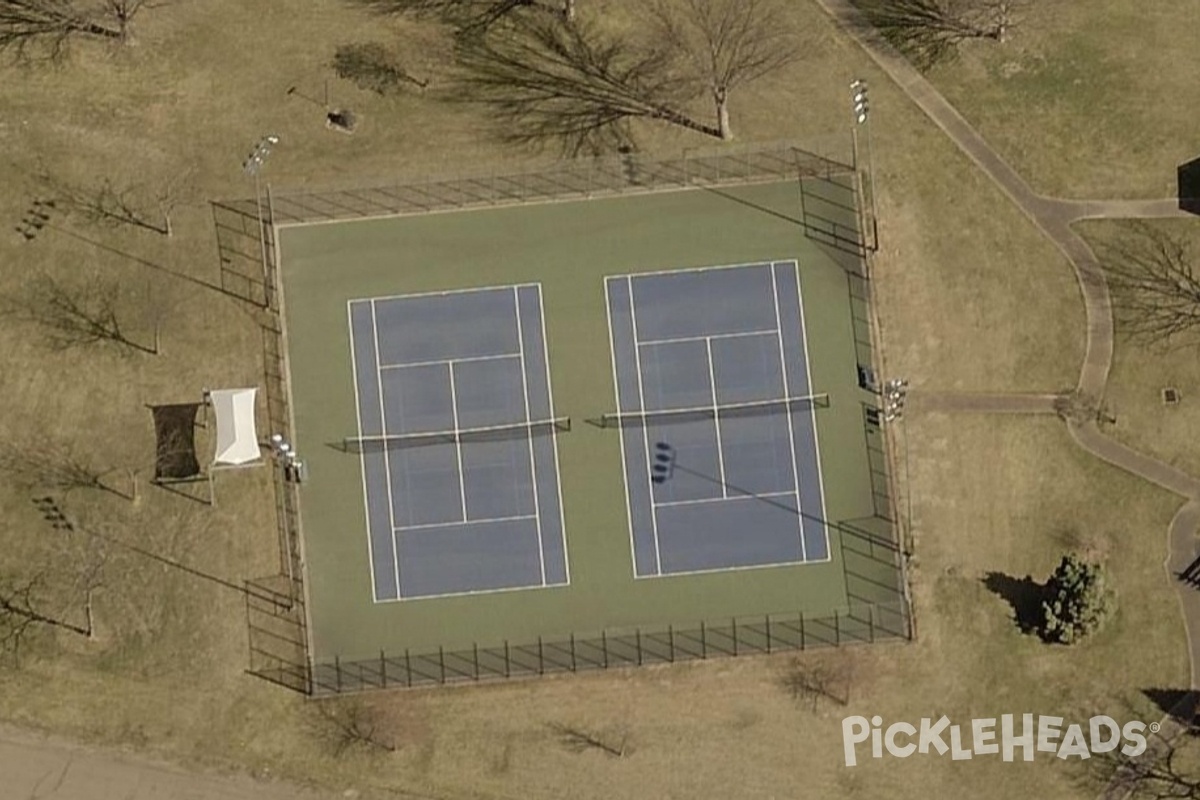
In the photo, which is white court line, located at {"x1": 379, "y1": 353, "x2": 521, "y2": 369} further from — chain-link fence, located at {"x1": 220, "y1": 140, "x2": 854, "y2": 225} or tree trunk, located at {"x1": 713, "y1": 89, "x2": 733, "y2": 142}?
tree trunk, located at {"x1": 713, "y1": 89, "x2": 733, "y2": 142}

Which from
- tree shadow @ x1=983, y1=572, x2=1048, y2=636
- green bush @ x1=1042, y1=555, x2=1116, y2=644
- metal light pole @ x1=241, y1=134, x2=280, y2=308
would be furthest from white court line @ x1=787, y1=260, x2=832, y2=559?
metal light pole @ x1=241, y1=134, x2=280, y2=308

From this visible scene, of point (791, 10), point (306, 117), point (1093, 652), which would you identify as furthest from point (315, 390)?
point (1093, 652)

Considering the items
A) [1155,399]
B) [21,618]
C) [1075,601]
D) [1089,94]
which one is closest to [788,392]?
[1075,601]

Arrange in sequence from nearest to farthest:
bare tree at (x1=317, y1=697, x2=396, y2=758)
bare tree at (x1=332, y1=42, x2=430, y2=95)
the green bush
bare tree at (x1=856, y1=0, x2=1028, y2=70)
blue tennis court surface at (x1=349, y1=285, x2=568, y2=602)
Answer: the green bush
bare tree at (x1=317, y1=697, x2=396, y2=758)
blue tennis court surface at (x1=349, y1=285, x2=568, y2=602)
bare tree at (x1=332, y1=42, x2=430, y2=95)
bare tree at (x1=856, y1=0, x2=1028, y2=70)

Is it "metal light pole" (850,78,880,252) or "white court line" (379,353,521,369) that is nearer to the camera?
"white court line" (379,353,521,369)

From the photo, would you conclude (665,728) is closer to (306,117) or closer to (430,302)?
(430,302)

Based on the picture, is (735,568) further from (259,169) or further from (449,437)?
(259,169)
